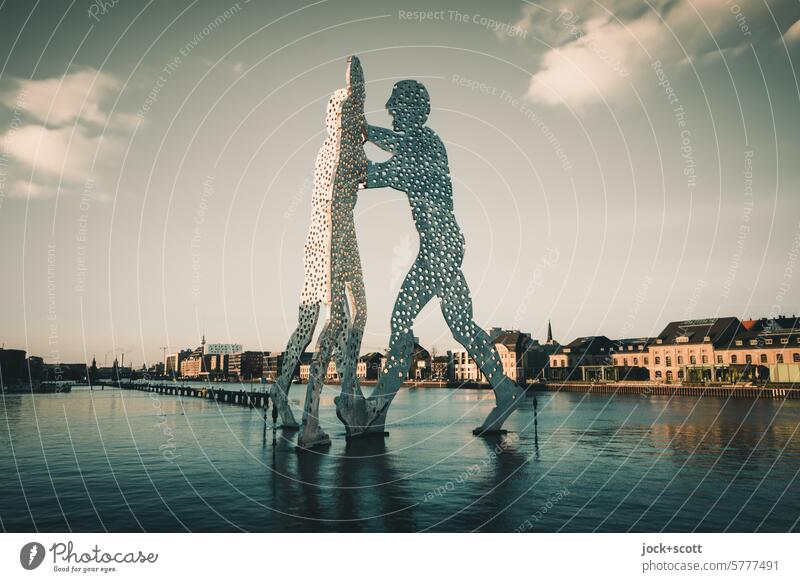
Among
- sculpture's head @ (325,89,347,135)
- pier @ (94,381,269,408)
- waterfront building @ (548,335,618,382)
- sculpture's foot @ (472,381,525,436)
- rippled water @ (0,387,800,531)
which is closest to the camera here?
rippled water @ (0,387,800,531)

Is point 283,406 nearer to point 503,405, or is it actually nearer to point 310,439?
point 310,439

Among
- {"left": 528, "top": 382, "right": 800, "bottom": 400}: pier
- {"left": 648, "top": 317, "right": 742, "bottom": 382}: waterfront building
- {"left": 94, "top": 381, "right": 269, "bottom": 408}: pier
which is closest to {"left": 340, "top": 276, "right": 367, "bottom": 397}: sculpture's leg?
{"left": 94, "top": 381, "right": 269, "bottom": 408}: pier

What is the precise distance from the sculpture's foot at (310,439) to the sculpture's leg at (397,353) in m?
1.26

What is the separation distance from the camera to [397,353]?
70.8 ft

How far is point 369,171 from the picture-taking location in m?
21.8

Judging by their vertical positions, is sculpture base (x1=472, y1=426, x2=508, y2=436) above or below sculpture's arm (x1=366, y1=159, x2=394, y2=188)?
below

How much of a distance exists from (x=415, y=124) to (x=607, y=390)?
195 feet

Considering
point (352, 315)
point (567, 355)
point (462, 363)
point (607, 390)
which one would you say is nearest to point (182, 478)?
point (352, 315)

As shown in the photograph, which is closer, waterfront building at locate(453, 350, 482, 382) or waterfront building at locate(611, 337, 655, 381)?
waterfront building at locate(611, 337, 655, 381)

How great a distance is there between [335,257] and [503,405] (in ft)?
30.3

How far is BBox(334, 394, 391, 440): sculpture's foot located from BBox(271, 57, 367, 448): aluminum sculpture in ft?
1.14

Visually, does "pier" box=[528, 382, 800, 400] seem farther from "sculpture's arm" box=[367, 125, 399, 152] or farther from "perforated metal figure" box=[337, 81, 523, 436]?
"sculpture's arm" box=[367, 125, 399, 152]

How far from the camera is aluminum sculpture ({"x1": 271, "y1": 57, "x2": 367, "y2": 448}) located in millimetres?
19750

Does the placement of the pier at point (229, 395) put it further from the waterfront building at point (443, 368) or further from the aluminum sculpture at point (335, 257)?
the waterfront building at point (443, 368)
